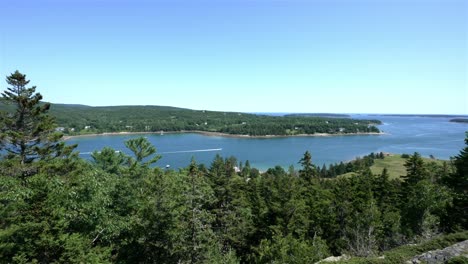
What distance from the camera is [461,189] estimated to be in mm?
14938

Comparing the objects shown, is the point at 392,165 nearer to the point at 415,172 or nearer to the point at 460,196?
the point at 415,172

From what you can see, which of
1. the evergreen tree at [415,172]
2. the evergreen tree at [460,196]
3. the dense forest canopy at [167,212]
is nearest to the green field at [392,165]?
the evergreen tree at [415,172]

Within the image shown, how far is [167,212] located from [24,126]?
9.53 metres

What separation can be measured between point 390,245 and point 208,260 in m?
11.5

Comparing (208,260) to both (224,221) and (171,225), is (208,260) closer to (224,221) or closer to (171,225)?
(171,225)

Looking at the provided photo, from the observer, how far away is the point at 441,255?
7000mm

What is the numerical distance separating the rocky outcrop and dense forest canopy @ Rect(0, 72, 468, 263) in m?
0.42

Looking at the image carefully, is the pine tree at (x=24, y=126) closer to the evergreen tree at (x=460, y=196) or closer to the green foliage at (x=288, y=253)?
the green foliage at (x=288, y=253)

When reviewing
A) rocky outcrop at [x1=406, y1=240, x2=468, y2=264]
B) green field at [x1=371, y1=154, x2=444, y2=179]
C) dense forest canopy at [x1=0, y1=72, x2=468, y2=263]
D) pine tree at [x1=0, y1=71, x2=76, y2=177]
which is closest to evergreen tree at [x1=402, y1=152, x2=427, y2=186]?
dense forest canopy at [x1=0, y1=72, x2=468, y2=263]

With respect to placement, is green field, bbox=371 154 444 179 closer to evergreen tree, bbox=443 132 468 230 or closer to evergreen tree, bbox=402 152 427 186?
evergreen tree, bbox=402 152 427 186

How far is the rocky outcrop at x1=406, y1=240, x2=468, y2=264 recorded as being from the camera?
688 centimetres

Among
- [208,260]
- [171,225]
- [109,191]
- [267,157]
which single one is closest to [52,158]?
[109,191]

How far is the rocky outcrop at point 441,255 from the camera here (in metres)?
6.88

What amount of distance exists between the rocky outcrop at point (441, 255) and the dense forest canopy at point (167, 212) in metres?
0.42
